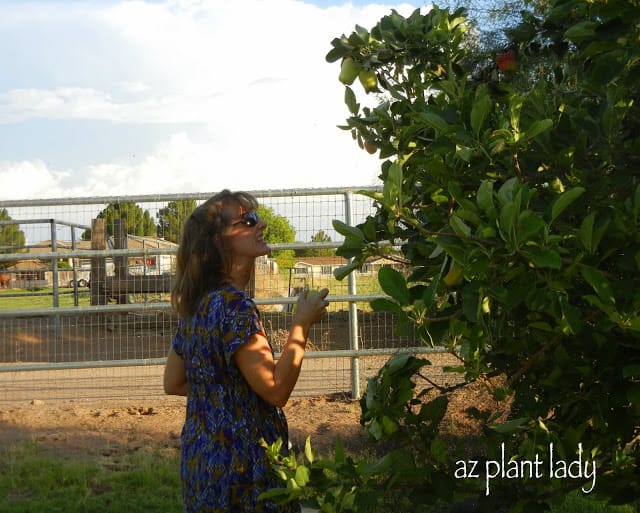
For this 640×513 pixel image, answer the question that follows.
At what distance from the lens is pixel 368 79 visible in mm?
2162

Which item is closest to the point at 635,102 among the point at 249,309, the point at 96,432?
the point at 249,309

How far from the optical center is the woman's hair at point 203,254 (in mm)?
2594

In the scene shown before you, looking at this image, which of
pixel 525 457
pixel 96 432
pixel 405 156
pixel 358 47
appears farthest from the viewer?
pixel 96 432

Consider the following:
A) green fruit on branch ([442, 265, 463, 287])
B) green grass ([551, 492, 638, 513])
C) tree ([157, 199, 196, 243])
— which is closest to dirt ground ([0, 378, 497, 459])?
green grass ([551, 492, 638, 513])

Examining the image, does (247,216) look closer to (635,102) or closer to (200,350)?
(200,350)

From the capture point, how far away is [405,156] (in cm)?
190

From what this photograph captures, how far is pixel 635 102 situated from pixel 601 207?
447mm

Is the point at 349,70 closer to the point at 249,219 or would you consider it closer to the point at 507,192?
the point at 249,219

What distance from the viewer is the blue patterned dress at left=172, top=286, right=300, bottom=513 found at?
2396 millimetres

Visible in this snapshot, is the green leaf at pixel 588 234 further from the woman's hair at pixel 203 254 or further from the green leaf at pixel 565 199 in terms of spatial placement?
the woman's hair at pixel 203 254

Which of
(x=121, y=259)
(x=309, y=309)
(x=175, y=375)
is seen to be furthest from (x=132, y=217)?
(x=309, y=309)

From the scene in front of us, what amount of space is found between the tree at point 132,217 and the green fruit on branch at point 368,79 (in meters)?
5.29

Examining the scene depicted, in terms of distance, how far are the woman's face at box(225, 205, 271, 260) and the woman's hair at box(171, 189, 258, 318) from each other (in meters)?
0.02

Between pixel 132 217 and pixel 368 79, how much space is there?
19.0ft
